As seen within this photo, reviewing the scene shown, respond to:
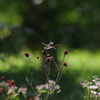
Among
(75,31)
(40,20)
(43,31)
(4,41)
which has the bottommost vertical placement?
(4,41)

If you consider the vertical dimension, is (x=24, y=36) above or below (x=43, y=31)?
below

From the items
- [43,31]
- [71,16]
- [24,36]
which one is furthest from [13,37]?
[71,16]

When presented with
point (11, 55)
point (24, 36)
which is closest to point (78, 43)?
point (24, 36)

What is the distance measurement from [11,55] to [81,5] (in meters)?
2.54

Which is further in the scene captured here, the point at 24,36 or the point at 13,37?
the point at 24,36

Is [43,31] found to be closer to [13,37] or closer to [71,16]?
[71,16]

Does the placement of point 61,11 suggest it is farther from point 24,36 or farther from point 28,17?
point 24,36

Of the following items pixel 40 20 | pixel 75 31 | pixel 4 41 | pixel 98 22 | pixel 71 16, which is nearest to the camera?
pixel 4 41

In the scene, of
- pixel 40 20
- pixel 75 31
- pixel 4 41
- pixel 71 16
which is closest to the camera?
pixel 4 41

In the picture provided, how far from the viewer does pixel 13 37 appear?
524cm

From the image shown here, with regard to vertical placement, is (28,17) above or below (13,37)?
above

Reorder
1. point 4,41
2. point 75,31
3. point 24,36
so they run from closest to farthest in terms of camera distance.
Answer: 1. point 4,41
2. point 24,36
3. point 75,31

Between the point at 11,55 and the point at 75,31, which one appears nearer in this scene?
the point at 11,55

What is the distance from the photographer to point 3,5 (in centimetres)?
791
